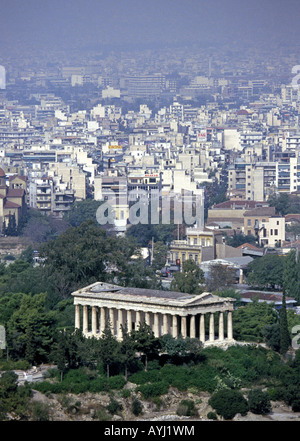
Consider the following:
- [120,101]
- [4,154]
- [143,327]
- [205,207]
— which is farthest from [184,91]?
[143,327]

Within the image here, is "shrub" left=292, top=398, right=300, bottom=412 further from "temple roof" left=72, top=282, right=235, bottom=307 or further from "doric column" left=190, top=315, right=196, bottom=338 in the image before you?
"temple roof" left=72, top=282, right=235, bottom=307

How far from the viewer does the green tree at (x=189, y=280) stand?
1158 inches

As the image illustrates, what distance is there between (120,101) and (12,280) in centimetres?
10245

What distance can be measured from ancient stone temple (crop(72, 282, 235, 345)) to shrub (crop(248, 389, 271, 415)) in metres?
2.51

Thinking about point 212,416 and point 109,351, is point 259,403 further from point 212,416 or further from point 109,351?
point 109,351

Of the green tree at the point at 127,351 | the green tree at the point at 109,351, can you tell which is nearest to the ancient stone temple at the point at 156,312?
the green tree at the point at 127,351

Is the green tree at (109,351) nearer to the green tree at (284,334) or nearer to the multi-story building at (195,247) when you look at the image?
the green tree at (284,334)

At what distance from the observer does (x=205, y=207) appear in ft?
189

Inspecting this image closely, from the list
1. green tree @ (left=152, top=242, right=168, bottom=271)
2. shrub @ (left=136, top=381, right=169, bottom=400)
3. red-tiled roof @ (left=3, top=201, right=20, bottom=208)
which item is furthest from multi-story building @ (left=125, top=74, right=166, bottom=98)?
shrub @ (left=136, top=381, right=169, bottom=400)

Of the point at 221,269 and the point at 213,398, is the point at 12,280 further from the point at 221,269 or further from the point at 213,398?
the point at 213,398

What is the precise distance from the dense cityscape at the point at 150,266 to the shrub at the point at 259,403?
0.09ft

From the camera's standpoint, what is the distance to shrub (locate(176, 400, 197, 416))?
78.5 ft

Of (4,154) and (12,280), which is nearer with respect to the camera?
(12,280)

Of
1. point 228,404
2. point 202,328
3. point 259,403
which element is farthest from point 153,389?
point 202,328
